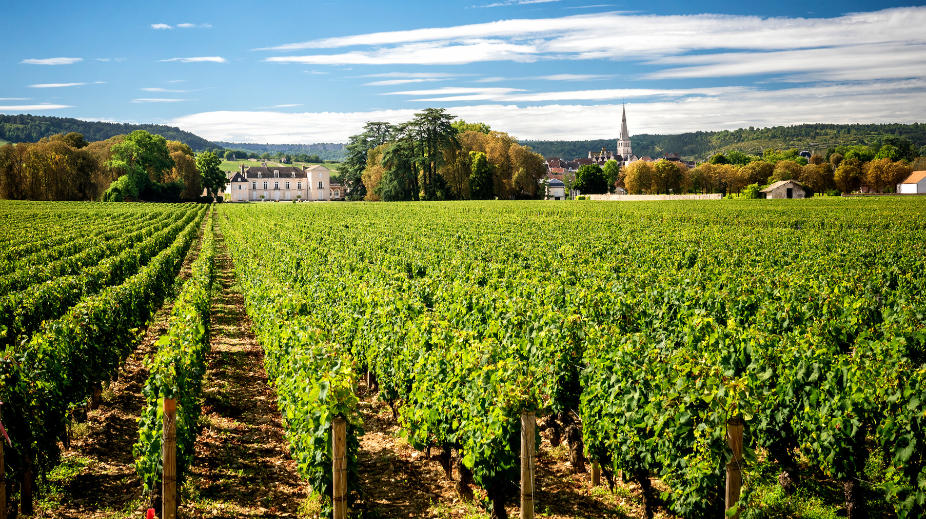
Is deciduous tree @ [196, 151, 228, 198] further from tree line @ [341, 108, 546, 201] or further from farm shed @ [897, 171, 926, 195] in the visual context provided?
farm shed @ [897, 171, 926, 195]

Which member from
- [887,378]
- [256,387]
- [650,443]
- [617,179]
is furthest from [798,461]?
[617,179]

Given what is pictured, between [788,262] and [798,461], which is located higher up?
[788,262]

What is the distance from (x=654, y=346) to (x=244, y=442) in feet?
18.2

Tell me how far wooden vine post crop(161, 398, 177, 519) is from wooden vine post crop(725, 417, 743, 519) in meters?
4.83

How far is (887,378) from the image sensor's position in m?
5.57

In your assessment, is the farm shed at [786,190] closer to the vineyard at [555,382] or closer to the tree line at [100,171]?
the vineyard at [555,382]

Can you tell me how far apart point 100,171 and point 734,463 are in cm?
10436

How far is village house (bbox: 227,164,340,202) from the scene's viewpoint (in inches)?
5443

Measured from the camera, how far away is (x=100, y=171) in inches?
3575

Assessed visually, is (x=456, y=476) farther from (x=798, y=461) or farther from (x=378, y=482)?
(x=798, y=461)

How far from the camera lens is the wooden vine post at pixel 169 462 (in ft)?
17.9

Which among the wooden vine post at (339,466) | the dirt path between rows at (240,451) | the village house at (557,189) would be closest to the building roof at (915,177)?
the village house at (557,189)

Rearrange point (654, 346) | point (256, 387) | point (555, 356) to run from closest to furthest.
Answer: point (654, 346) → point (555, 356) → point (256, 387)

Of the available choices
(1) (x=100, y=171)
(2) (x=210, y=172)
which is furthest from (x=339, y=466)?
(2) (x=210, y=172)
